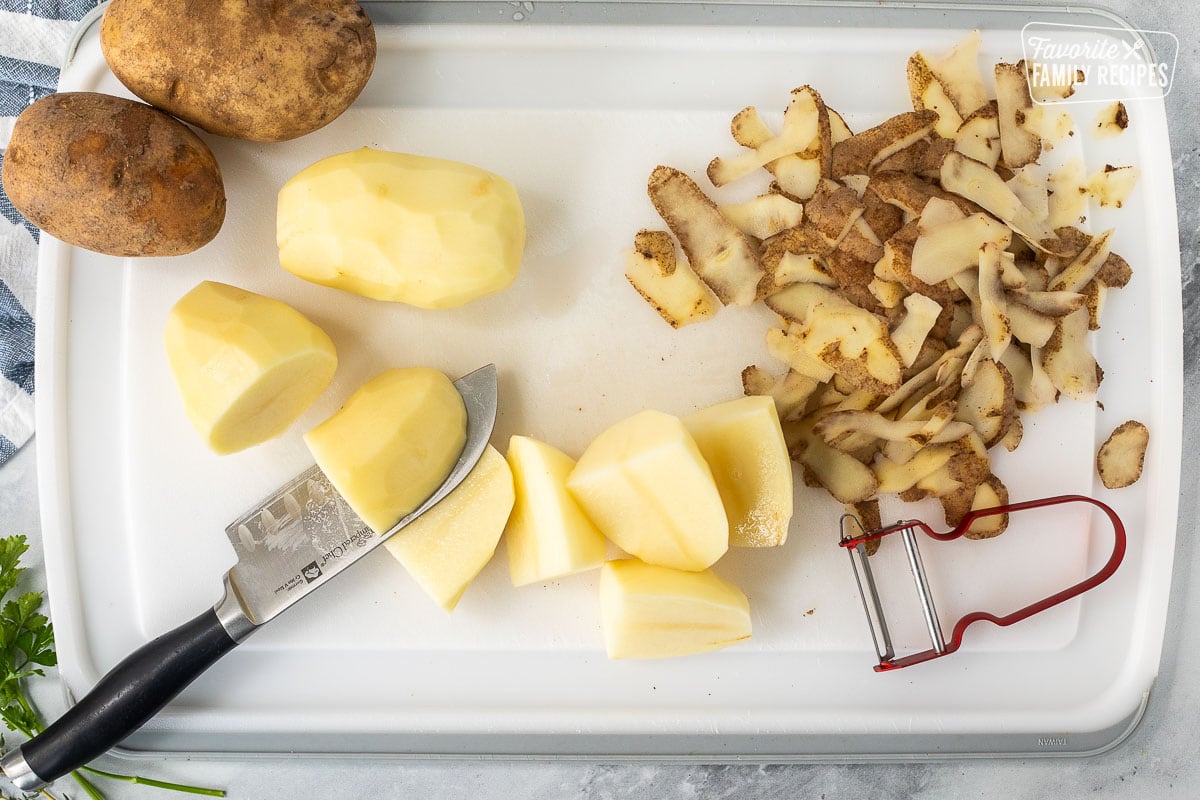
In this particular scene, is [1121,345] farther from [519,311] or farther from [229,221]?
[229,221]

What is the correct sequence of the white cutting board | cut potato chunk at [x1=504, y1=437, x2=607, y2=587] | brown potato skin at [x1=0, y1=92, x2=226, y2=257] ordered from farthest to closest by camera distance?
the white cutting board
cut potato chunk at [x1=504, y1=437, x2=607, y2=587]
brown potato skin at [x1=0, y1=92, x2=226, y2=257]

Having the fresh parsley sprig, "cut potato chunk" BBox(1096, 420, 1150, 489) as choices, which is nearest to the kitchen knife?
the fresh parsley sprig

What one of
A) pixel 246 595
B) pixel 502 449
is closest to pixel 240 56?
pixel 502 449

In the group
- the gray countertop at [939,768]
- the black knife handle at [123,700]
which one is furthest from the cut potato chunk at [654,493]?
the black knife handle at [123,700]

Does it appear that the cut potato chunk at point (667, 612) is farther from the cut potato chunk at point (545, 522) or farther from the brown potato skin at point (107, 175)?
the brown potato skin at point (107, 175)

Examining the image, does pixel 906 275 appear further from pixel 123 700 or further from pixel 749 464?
pixel 123 700

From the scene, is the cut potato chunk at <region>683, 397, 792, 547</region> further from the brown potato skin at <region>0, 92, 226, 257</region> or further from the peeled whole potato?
the brown potato skin at <region>0, 92, 226, 257</region>

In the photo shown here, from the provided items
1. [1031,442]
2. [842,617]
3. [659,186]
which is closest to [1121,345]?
[1031,442]
